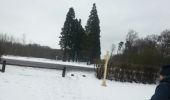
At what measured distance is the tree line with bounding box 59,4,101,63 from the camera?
62781 millimetres

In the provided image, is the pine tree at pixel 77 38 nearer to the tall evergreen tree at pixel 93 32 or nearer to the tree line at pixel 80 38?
the tree line at pixel 80 38

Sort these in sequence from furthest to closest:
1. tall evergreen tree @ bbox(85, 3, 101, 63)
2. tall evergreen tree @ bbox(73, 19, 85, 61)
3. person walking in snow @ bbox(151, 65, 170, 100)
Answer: tall evergreen tree @ bbox(73, 19, 85, 61) → tall evergreen tree @ bbox(85, 3, 101, 63) → person walking in snow @ bbox(151, 65, 170, 100)

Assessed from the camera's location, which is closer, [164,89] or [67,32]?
[164,89]

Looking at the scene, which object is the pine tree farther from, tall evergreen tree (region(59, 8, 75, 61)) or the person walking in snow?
the person walking in snow

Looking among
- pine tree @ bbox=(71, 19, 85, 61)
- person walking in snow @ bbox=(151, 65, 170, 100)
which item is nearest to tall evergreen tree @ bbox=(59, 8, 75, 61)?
pine tree @ bbox=(71, 19, 85, 61)

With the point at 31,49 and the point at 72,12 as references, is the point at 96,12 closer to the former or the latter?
the point at 72,12

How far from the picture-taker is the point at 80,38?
6688cm

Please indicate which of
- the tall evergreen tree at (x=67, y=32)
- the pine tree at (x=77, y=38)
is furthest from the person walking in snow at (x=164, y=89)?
the tall evergreen tree at (x=67, y=32)

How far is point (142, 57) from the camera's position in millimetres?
33812

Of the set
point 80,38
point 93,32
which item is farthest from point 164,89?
point 80,38

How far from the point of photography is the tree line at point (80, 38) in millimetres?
62781

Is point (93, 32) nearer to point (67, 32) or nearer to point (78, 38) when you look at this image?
point (78, 38)

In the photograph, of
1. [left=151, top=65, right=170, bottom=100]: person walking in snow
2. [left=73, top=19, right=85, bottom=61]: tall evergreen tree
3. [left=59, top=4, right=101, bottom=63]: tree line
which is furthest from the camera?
[left=73, top=19, right=85, bottom=61]: tall evergreen tree

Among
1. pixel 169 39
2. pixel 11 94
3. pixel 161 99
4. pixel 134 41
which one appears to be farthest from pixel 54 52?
pixel 161 99
